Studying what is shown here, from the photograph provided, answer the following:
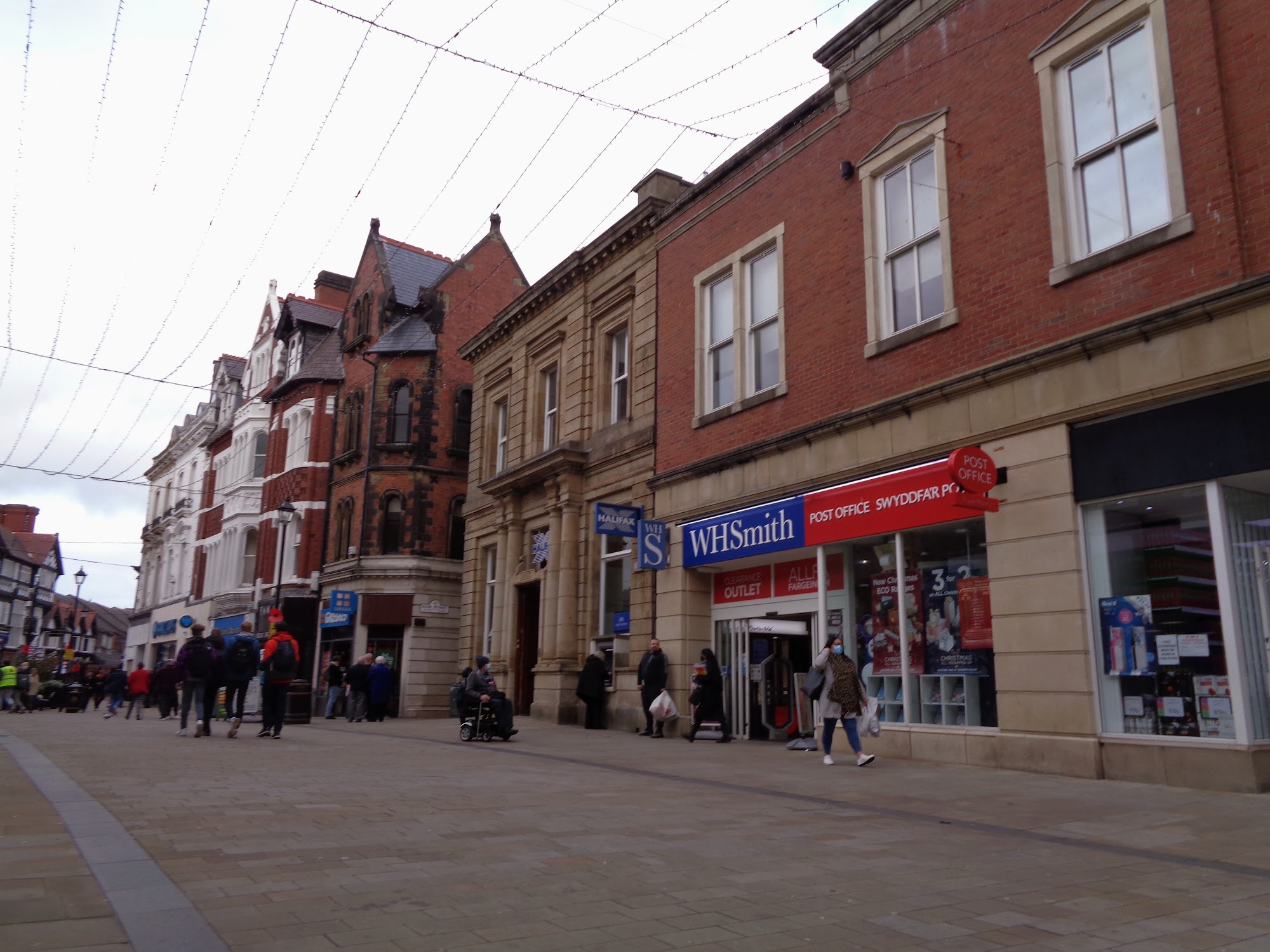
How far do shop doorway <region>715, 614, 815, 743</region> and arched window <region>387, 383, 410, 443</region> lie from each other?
18.2 metres

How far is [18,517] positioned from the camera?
295 feet

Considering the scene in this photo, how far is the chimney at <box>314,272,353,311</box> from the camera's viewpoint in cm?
4475

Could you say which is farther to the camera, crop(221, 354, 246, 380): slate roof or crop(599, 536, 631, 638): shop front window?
crop(221, 354, 246, 380): slate roof

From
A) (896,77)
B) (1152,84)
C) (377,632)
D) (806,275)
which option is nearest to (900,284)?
(806,275)

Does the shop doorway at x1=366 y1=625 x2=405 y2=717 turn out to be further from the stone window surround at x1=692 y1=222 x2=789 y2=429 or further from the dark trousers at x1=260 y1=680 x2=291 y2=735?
the stone window surround at x1=692 y1=222 x2=789 y2=429

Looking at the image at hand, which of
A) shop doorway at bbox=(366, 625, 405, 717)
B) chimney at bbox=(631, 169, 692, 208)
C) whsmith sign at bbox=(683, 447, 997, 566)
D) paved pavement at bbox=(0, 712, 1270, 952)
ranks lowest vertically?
paved pavement at bbox=(0, 712, 1270, 952)

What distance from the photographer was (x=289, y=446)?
125ft

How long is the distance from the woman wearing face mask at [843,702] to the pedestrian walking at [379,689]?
50.1 feet

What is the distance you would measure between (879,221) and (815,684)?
662cm

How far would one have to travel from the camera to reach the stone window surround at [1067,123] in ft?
34.4

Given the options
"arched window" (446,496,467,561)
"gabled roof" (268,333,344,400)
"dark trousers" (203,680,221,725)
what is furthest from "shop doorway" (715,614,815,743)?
"gabled roof" (268,333,344,400)

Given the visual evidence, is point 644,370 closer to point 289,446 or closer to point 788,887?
point 788,887

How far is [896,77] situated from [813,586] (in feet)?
24.6

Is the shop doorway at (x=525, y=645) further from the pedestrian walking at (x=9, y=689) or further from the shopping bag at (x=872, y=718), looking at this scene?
the pedestrian walking at (x=9, y=689)
